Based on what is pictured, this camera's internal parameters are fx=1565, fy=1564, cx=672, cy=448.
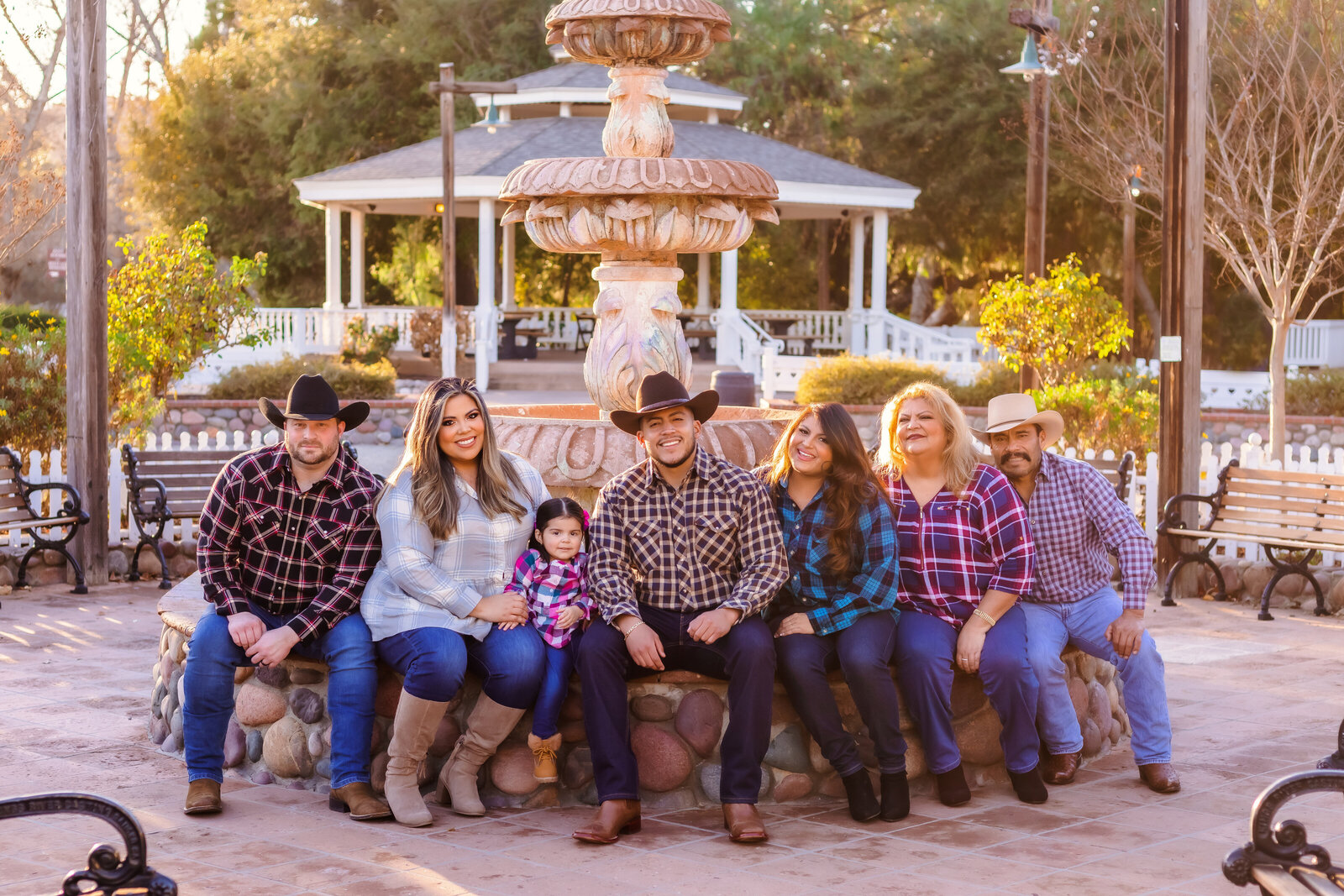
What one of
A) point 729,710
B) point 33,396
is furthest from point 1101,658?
point 33,396

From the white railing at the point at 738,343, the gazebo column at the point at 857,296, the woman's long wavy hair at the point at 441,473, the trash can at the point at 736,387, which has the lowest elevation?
the woman's long wavy hair at the point at 441,473

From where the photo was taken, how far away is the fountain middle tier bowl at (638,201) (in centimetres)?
696

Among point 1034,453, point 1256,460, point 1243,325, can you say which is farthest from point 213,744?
point 1243,325

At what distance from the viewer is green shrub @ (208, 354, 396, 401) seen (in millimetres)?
19859

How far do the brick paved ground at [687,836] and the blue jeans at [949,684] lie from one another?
0.19 metres

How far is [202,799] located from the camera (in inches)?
201

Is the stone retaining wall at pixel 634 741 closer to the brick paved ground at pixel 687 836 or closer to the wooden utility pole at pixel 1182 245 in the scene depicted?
the brick paved ground at pixel 687 836

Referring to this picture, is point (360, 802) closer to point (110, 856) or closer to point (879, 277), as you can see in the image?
point (110, 856)

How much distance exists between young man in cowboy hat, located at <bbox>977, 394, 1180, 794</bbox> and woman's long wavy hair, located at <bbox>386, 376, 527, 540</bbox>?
1758 mm

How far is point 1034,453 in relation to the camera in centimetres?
575

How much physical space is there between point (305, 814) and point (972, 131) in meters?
27.9

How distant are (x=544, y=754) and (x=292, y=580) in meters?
1.04

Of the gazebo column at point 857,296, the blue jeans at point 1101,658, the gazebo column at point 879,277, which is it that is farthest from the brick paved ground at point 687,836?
the gazebo column at point 857,296

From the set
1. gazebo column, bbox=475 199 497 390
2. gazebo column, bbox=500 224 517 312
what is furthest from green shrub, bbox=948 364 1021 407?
gazebo column, bbox=500 224 517 312
